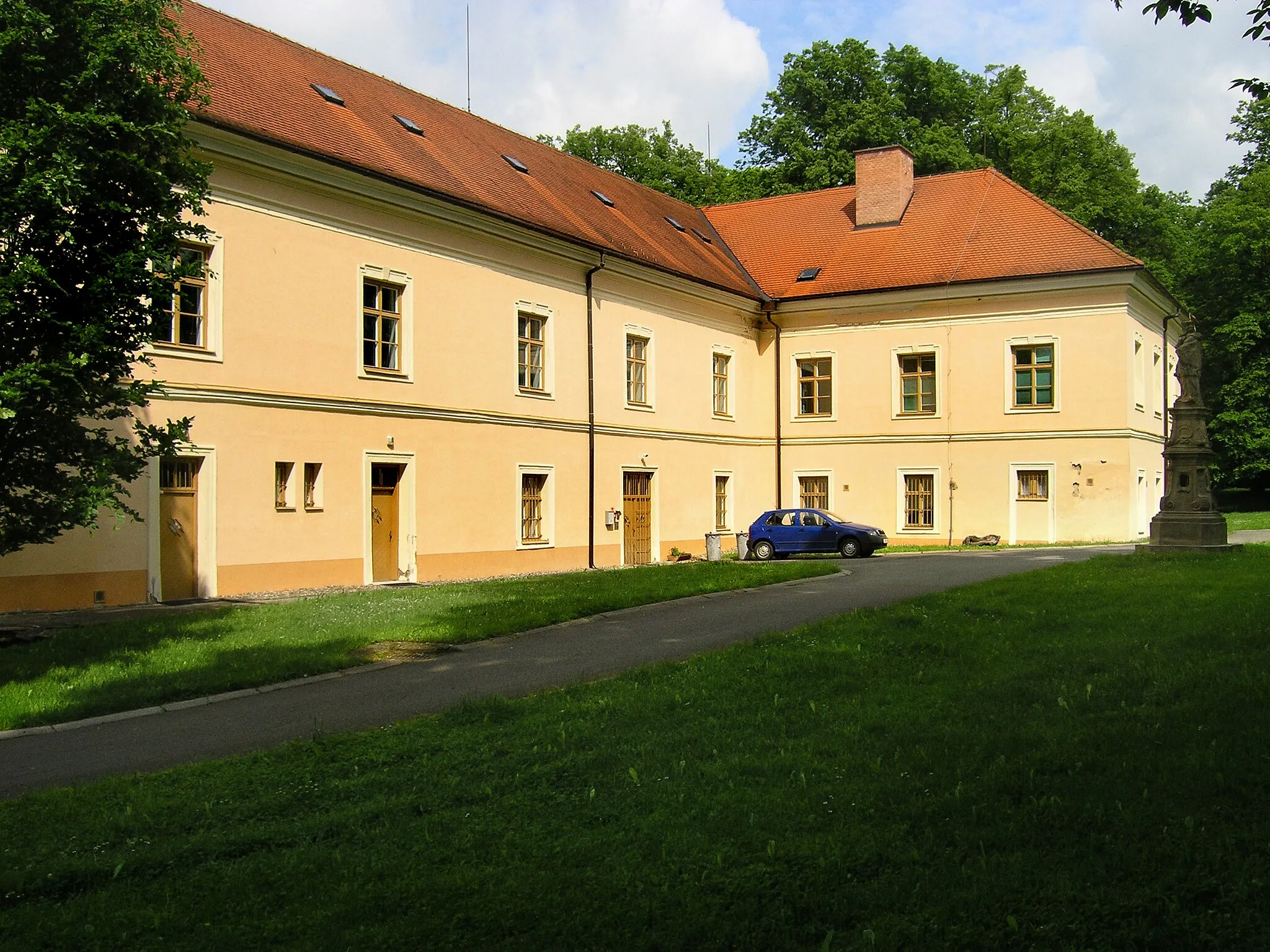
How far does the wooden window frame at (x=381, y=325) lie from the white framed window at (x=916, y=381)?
1754cm

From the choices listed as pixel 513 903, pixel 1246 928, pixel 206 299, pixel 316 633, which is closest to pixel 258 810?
pixel 513 903

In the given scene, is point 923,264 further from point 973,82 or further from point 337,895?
point 337,895

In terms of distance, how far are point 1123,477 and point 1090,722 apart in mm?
28373

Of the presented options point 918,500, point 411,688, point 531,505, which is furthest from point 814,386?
point 411,688

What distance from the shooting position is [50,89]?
11.3m

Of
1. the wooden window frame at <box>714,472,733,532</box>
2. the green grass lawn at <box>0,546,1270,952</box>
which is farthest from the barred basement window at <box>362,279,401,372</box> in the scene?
the green grass lawn at <box>0,546,1270,952</box>

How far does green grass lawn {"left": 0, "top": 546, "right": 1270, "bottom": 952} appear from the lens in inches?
188

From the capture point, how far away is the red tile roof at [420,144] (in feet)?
76.5

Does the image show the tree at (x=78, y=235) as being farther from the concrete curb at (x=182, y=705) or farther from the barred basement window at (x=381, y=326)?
the barred basement window at (x=381, y=326)

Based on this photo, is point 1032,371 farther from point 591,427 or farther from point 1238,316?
point 1238,316

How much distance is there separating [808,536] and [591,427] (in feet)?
20.6

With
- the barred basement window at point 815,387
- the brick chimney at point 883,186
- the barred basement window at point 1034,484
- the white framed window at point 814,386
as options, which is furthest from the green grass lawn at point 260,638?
the brick chimney at point 883,186

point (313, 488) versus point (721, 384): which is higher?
point (721, 384)

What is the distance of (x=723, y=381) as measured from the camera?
120 ft
